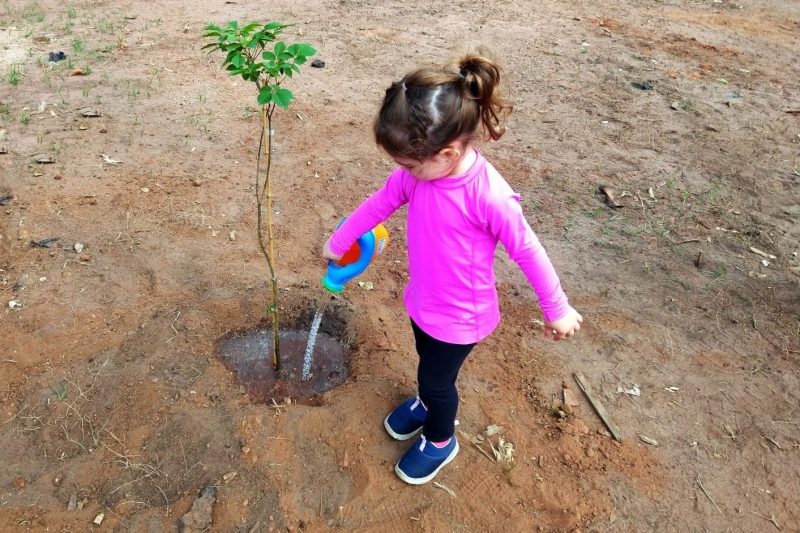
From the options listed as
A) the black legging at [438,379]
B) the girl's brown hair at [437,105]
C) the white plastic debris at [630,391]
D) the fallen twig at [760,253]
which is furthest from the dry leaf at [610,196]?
the girl's brown hair at [437,105]

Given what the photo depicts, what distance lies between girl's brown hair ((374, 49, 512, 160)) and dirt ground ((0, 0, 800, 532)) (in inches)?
52.5

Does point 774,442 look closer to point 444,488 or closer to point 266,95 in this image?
point 444,488

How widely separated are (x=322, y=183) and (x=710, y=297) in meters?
2.48

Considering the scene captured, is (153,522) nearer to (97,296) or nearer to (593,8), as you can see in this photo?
(97,296)

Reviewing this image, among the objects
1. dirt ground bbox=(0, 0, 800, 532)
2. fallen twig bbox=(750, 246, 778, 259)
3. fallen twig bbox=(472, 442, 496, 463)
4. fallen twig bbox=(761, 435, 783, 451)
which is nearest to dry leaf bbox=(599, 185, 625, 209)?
dirt ground bbox=(0, 0, 800, 532)

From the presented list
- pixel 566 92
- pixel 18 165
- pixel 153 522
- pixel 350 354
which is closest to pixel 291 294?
pixel 350 354

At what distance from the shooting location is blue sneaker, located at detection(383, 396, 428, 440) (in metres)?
2.48

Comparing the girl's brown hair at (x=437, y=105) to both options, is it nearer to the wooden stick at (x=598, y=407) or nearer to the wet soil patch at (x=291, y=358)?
the wet soil patch at (x=291, y=358)

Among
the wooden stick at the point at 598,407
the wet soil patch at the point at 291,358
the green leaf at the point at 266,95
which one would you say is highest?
the green leaf at the point at 266,95

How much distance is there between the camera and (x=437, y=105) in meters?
1.63

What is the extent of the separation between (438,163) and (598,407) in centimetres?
157

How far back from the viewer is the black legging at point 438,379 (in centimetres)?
205

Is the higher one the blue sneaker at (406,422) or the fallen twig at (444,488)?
the blue sneaker at (406,422)

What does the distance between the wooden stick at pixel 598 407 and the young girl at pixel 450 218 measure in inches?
32.1
